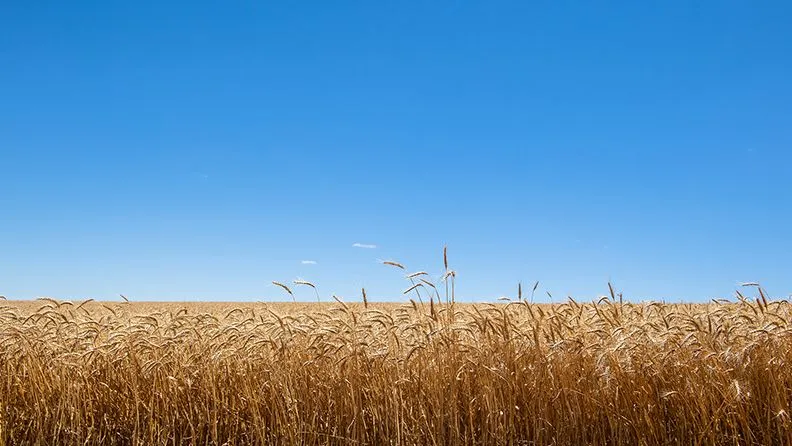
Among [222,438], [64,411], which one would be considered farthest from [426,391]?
[64,411]

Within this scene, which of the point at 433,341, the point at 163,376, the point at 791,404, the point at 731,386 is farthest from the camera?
the point at 163,376

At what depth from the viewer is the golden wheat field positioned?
4.42m

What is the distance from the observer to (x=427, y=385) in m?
4.61

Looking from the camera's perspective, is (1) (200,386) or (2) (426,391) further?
(1) (200,386)

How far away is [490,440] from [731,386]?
1.68 meters

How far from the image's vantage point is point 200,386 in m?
5.08

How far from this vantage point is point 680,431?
4.36 meters

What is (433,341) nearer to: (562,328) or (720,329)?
(562,328)

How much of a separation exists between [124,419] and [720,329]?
503 cm

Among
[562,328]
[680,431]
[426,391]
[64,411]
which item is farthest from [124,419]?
[680,431]

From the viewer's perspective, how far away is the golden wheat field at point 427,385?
4.42 meters

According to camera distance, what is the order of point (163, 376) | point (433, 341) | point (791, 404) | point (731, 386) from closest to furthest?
point (731, 386), point (791, 404), point (433, 341), point (163, 376)

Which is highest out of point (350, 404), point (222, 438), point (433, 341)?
point (433, 341)

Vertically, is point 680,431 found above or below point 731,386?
below
